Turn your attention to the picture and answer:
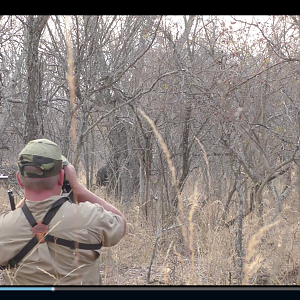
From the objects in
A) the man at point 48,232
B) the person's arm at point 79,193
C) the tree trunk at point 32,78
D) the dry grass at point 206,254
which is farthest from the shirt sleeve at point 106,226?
the tree trunk at point 32,78

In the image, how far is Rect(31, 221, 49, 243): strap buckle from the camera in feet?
6.00

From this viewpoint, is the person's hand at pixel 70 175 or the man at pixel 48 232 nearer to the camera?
the man at pixel 48 232

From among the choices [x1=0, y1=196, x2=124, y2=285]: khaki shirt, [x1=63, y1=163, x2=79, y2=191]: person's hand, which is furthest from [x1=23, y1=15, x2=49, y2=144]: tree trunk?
[x1=0, y1=196, x2=124, y2=285]: khaki shirt

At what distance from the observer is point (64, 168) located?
2125mm

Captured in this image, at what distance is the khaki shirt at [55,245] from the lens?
1.85 metres

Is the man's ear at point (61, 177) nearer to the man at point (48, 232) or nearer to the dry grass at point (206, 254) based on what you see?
the man at point (48, 232)

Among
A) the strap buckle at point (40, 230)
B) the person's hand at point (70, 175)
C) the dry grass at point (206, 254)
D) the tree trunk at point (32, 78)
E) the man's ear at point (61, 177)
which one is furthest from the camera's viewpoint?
the tree trunk at point (32, 78)

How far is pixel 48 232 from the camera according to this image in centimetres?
181

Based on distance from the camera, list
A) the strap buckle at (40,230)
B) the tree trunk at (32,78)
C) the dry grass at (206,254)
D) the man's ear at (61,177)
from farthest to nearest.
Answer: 1. the tree trunk at (32,78)
2. the dry grass at (206,254)
3. the man's ear at (61,177)
4. the strap buckle at (40,230)

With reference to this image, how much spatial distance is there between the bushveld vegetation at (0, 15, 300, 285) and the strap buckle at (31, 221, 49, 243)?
0.92 meters

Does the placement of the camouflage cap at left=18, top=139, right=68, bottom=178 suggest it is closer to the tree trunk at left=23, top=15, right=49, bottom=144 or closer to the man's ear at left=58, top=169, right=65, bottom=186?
the man's ear at left=58, top=169, right=65, bottom=186

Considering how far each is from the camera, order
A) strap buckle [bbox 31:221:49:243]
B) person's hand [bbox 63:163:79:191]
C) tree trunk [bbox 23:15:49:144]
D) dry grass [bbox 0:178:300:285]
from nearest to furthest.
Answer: strap buckle [bbox 31:221:49:243]
person's hand [bbox 63:163:79:191]
dry grass [bbox 0:178:300:285]
tree trunk [bbox 23:15:49:144]

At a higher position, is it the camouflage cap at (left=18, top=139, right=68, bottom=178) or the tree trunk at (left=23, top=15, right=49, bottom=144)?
the tree trunk at (left=23, top=15, right=49, bottom=144)

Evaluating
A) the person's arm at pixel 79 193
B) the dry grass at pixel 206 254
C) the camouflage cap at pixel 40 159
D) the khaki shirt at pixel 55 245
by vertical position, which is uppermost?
the camouflage cap at pixel 40 159
